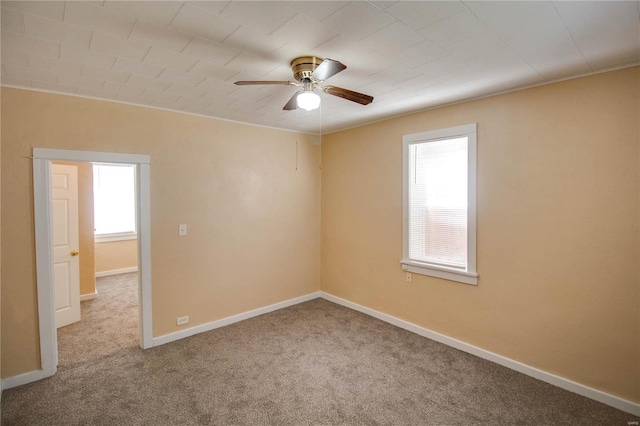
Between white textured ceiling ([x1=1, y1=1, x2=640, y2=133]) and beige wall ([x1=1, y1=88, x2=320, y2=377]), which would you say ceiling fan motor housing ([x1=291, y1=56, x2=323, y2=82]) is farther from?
beige wall ([x1=1, y1=88, x2=320, y2=377])

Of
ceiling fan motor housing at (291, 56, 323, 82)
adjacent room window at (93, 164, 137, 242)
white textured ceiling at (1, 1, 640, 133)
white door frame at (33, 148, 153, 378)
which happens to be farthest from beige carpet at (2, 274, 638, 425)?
adjacent room window at (93, 164, 137, 242)

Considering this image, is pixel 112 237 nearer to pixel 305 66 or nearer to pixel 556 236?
pixel 305 66

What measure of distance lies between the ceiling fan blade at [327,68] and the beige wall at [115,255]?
633 cm

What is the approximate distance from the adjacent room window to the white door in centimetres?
248

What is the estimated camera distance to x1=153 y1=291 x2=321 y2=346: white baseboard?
3457 millimetres

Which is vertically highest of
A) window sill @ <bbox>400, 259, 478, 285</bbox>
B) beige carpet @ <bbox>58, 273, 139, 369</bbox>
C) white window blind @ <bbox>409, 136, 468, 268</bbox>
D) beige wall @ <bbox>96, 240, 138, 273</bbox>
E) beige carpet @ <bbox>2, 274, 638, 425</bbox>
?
white window blind @ <bbox>409, 136, 468, 268</bbox>

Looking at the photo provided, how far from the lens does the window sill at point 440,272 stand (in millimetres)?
3154

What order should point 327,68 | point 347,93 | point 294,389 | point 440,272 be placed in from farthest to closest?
point 440,272
point 294,389
point 347,93
point 327,68

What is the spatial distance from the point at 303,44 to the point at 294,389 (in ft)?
8.53

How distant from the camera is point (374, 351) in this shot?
3.24 m

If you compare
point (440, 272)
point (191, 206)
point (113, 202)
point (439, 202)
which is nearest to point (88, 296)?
point (113, 202)

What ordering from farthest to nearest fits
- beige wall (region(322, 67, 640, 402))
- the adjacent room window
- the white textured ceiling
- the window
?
the adjacent room window → the window → beige wall (region(322, 67, 640, 402)) → the white textured ceiling

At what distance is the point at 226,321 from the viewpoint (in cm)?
392

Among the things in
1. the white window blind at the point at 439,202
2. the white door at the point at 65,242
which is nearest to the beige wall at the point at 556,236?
the white window blind at the point at 439,202
